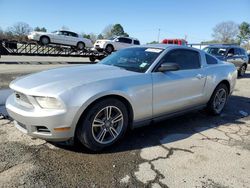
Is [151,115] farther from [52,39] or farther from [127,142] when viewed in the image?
[52,39]

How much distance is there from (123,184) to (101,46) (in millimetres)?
18110

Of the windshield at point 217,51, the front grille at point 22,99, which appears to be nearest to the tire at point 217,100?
the front grille at point 22,99

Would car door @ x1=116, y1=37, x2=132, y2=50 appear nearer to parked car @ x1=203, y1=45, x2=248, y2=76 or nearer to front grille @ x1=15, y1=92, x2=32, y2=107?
parked car @ x1=203, y1=45, x2=248, y2=76

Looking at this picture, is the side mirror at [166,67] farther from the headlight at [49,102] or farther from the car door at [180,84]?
the headlight at [49,102]

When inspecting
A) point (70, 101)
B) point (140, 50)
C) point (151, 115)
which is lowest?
point (151, 115)

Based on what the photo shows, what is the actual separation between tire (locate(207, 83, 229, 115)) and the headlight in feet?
11.6

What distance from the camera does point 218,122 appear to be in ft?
17.4

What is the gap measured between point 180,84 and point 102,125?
1.70 m

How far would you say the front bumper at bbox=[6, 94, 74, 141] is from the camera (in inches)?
123

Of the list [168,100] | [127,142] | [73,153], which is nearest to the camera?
[73,153]

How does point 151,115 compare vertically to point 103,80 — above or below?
below

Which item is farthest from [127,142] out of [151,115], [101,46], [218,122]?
[101,46]

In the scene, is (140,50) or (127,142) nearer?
(127,142)

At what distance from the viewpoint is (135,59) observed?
14.7 feet
